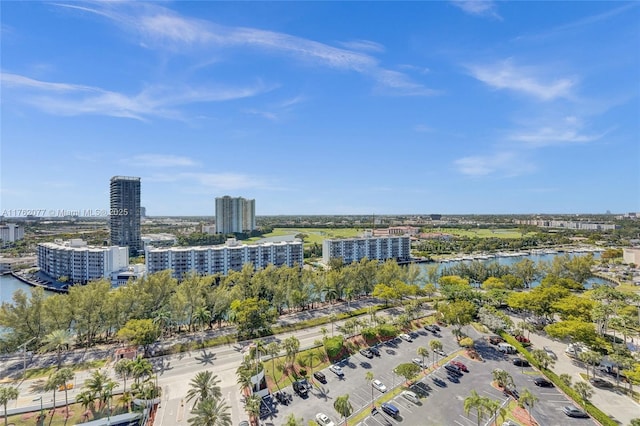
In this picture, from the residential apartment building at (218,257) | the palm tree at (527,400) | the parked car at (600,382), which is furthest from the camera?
the residential apartment building at (218,257)

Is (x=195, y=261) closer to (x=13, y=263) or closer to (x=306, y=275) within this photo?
(x=306, y=275)

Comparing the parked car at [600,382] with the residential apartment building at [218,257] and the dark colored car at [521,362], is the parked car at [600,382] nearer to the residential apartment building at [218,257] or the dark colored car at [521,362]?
the dark colored car at [521,362]

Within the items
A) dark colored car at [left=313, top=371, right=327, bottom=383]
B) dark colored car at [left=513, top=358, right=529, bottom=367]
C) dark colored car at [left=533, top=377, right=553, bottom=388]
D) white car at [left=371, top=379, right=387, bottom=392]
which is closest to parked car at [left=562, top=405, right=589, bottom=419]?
dark colored car at [left=533, top=377, right=553, bottom=388]

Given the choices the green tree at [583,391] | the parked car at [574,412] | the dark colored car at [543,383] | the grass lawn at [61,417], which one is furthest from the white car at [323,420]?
the green tree at [583,391]

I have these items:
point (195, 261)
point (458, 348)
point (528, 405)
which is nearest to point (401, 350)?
point (458, 348)

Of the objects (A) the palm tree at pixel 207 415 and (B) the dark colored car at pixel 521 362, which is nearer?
(A) the palm tree at pixel 207 415

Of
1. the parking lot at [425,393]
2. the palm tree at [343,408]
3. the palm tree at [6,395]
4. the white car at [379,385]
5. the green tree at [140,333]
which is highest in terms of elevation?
the green tree at [140,333]
